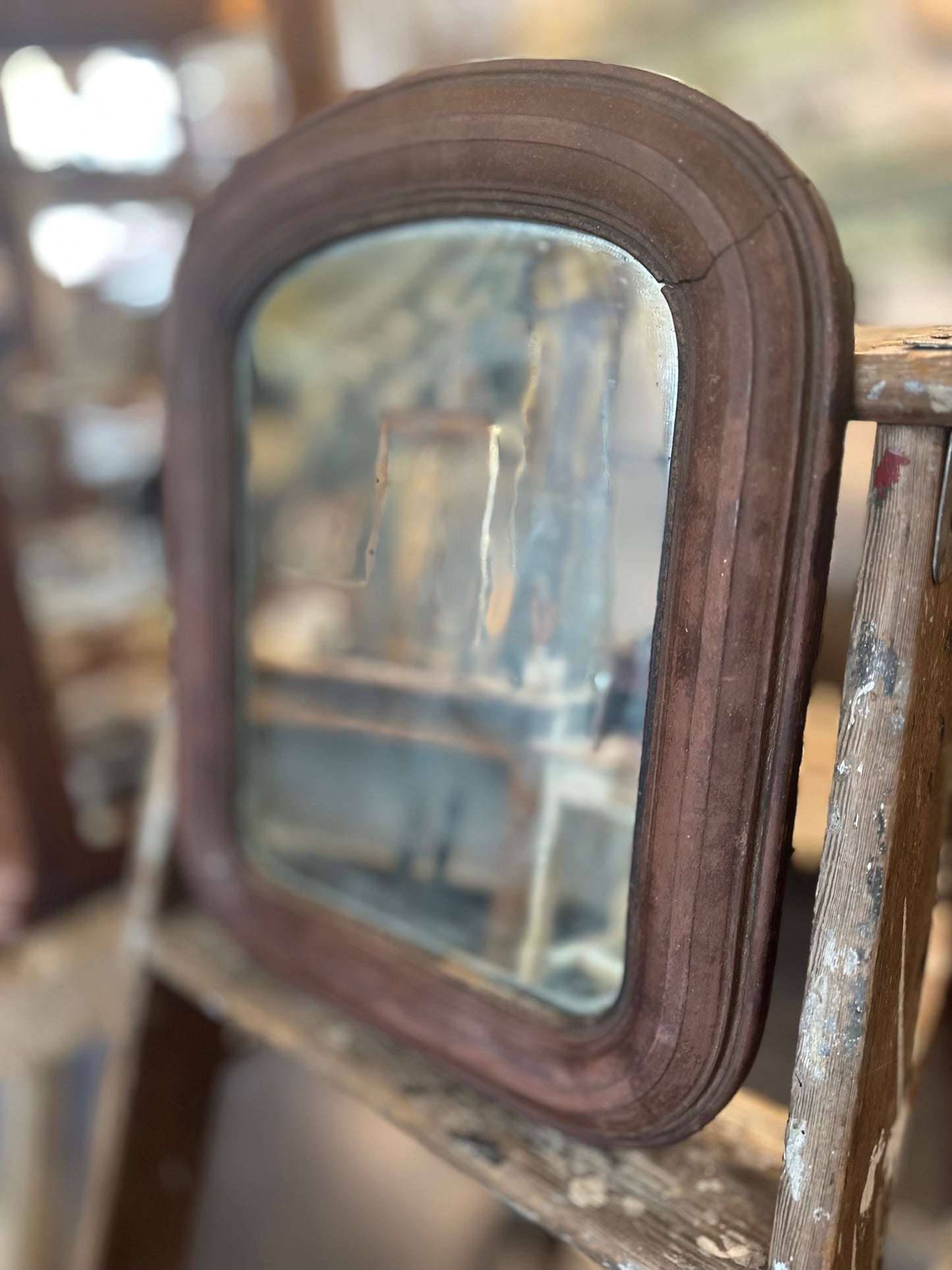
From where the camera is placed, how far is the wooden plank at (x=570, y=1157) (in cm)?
39

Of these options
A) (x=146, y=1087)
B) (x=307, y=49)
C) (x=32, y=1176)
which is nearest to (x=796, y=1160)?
(x=146, y=1087)

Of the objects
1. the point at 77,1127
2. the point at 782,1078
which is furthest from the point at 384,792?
the point at 77,1127

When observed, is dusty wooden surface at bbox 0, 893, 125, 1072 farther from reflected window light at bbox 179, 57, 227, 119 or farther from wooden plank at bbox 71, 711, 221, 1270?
reflected window light at bbox 179, 57, 227, 119

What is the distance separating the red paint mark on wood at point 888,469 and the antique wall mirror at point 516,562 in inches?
0.7

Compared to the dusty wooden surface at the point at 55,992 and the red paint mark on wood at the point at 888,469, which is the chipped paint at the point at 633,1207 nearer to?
the red paint mark on wood at the point at 888,469

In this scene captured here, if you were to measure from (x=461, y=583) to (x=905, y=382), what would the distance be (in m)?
0.22

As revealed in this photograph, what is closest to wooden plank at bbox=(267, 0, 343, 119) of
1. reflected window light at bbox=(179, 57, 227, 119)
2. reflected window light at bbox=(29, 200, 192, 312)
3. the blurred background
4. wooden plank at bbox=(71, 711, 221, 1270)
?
the blurred background

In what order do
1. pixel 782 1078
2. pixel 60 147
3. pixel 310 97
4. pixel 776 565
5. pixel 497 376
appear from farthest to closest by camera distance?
1. pixel 60 147
2. pixel 310 97
3. pixel 782 1078
4. pixel 497 376
5. pixel 776 565

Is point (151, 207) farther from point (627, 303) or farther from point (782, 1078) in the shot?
point (782, 1078)

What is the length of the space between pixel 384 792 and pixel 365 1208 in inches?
23.7

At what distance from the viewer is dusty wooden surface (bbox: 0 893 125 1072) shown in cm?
71

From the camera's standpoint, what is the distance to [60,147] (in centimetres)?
104

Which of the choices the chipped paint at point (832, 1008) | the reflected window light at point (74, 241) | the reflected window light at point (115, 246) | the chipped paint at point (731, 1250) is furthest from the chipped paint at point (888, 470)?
the reflected window light at point (74, 241)

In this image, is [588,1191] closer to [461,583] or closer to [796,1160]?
[796,1160]
